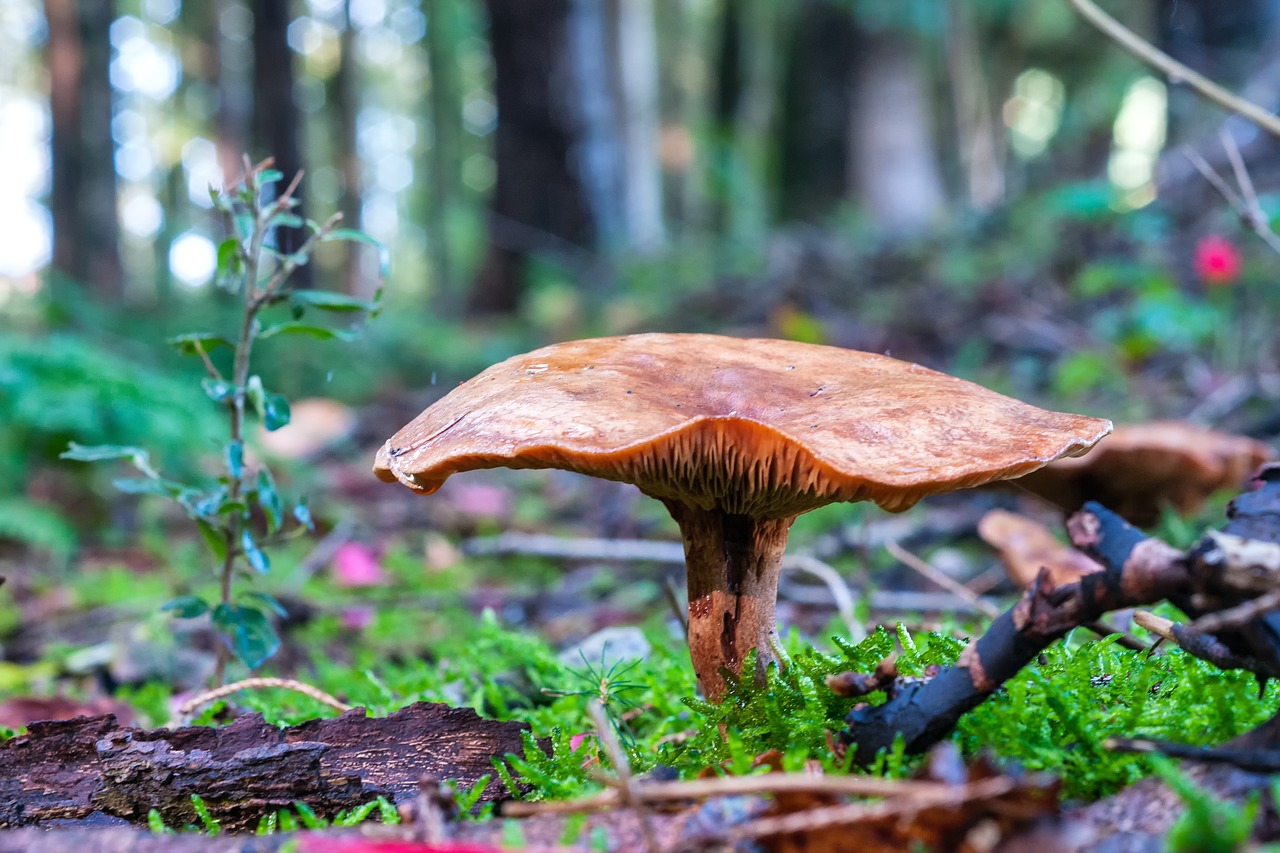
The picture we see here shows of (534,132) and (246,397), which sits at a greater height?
(534,132)

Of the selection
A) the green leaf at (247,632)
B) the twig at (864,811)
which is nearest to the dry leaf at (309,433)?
the green leaf at (247,632)

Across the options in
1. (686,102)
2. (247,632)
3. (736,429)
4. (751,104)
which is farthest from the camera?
(686,102)

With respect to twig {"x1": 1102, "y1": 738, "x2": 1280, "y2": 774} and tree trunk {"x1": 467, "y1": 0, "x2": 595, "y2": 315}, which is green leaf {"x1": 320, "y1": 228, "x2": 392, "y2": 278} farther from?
tree trunk {"x1": 467, "y1": 0, "x2": 595, "y2": 315}

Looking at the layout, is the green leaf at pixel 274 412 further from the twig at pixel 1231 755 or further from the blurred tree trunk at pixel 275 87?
the blurred tree trunk at pixel 275 87

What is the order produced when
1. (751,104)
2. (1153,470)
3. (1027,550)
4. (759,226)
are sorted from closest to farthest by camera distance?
(1027,550) → (1153,470) → (759,226) → (751,104)

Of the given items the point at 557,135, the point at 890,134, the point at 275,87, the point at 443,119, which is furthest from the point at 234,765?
the point at 443,119

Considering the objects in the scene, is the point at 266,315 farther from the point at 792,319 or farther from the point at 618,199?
the point at 618,199

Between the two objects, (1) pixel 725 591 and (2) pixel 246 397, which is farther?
(2) pixel 246 397

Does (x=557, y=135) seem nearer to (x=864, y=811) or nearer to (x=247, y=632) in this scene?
(x=247, y=632)
